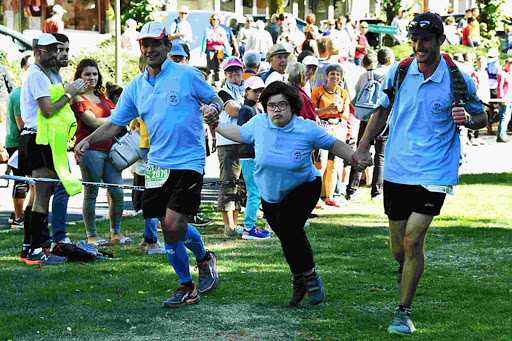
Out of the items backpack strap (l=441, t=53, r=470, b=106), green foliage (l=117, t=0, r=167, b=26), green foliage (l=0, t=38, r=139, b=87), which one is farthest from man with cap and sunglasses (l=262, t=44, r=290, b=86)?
green foliage (l=117, t=0, r=167, b=26)

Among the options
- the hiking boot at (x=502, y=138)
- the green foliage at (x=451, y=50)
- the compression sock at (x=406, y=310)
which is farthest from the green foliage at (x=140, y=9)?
the compression sock at (x=406, y=310)

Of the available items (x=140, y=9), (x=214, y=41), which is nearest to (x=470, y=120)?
(x=214, y=41)

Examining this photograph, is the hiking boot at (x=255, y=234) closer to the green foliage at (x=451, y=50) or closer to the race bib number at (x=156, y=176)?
the race bib number at (x=156, y=176)

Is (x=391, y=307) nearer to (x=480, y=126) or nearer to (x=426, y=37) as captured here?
(x=480, y=126)

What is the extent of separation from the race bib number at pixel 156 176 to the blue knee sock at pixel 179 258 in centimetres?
47

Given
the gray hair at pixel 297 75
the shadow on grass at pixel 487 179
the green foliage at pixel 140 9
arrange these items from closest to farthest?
the gray hair at pixel 297 75 → the shadow on grass at pixel 487 179 → the green foliage at pixel 140 9

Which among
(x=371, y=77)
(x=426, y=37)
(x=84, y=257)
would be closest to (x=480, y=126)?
(x=426, y=37)

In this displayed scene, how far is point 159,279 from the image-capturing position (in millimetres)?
7473

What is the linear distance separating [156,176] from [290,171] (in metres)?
1.01

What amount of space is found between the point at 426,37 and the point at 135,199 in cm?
555

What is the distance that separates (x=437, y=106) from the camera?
5648 millimetres

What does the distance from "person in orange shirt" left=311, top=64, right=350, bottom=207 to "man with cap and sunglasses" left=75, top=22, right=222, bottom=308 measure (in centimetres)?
491

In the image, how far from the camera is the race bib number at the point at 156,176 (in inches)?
249

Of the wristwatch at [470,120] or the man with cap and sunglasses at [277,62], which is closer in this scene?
the wristwatch at [470,120]
